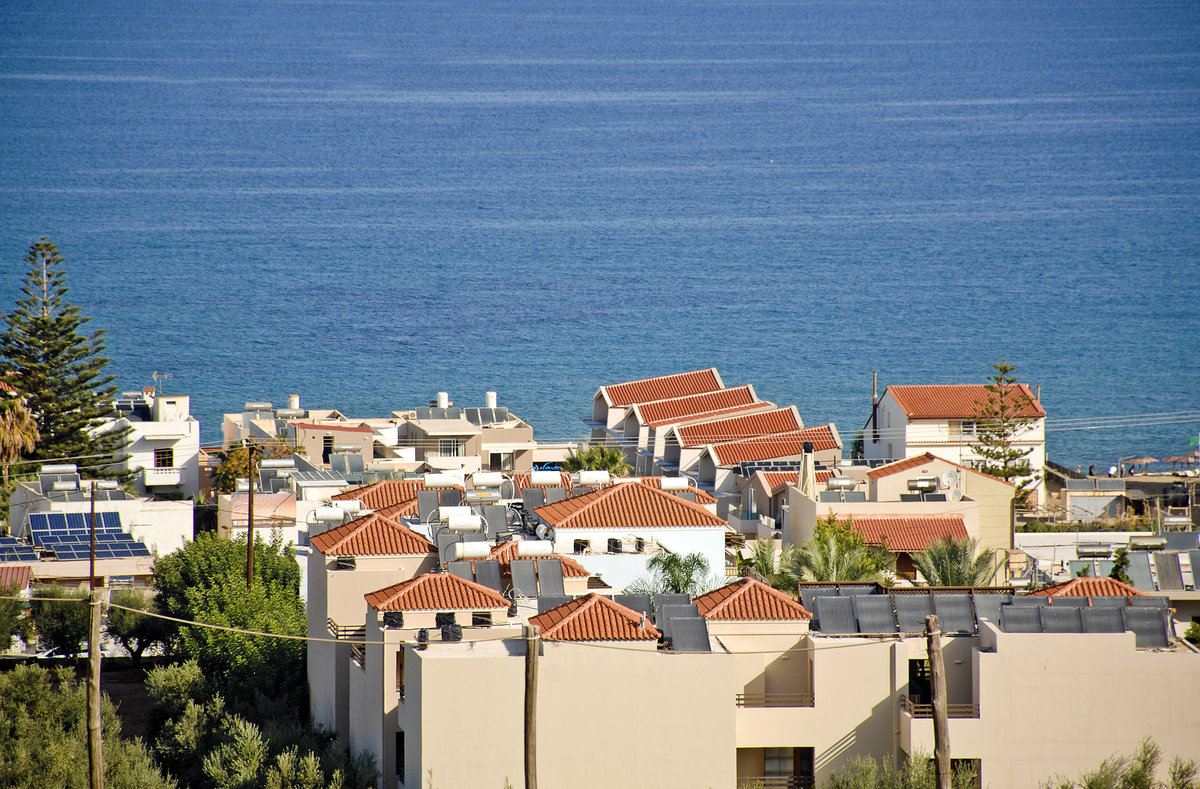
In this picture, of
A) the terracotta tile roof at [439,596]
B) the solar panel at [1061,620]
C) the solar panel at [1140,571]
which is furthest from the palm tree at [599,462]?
the solar panel at [1061,620]

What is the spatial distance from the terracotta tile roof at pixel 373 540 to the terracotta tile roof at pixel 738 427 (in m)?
25.6

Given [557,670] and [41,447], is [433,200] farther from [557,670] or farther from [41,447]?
[557,670]

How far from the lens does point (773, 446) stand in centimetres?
4894

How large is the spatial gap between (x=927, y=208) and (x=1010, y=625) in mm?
135540

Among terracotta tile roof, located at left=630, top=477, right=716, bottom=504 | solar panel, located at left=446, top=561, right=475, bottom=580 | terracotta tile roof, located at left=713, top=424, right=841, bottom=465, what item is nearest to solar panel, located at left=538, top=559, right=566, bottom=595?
solar panel, located at left=446, top=561, right=475, bottom=580

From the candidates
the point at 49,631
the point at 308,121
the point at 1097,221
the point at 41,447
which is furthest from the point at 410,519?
the point at 308,121

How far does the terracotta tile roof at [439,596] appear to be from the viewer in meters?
21.4

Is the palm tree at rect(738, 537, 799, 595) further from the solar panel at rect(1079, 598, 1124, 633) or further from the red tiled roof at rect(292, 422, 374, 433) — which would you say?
the red tiled roof at rect(292, 422, 374, 433)

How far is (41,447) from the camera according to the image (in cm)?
4931

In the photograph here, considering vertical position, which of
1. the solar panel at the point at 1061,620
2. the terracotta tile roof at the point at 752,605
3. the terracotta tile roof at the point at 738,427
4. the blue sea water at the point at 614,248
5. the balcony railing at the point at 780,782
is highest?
the blue sea water at the point at 614,248

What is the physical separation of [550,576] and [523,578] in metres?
0.38

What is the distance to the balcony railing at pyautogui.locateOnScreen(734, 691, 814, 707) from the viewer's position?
2055cm

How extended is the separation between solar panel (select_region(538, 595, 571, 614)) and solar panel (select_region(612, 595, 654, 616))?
0.81m

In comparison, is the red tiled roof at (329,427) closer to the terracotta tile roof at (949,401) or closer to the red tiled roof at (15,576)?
the red tiled roof at (15,576)
